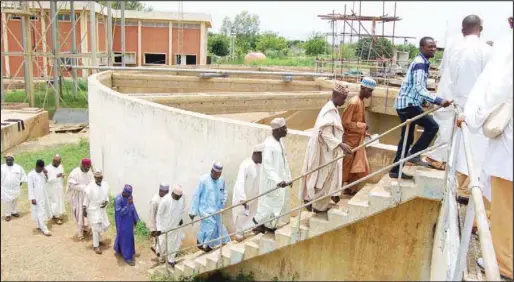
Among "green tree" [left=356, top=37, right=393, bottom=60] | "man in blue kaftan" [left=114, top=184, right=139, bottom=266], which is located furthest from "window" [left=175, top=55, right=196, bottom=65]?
"man in blue kaftan" [left=114, top=184, right=139, bottom=266]

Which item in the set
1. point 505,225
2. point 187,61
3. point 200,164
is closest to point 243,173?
point 200,164

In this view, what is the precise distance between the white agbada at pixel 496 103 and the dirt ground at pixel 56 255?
16.0 feet

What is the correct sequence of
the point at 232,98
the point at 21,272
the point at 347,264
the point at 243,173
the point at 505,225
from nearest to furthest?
the point at 505,225 < the point at 21,272 < the point at 347,264 < the point at 243,173 < the point at 232,98

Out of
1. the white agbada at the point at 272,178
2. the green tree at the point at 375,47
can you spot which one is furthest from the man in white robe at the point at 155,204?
the green tree at the point at 375,47

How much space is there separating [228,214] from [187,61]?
77.9ft

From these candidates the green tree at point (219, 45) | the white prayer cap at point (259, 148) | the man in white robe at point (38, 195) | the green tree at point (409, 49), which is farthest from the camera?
the green tree at point (219, 45)

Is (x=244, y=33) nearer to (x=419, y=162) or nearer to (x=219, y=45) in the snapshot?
(x=219, y=45)

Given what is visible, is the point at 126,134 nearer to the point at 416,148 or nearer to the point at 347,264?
the point at 347,264

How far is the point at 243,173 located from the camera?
6160 millimetres

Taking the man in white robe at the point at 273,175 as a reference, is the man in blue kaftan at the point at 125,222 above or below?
below

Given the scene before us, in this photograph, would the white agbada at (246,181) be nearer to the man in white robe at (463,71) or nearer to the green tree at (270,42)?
the man in white robe at (463,71)

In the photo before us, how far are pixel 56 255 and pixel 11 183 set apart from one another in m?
1.35

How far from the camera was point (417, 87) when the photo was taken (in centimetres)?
473

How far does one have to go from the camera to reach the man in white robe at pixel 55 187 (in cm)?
788
